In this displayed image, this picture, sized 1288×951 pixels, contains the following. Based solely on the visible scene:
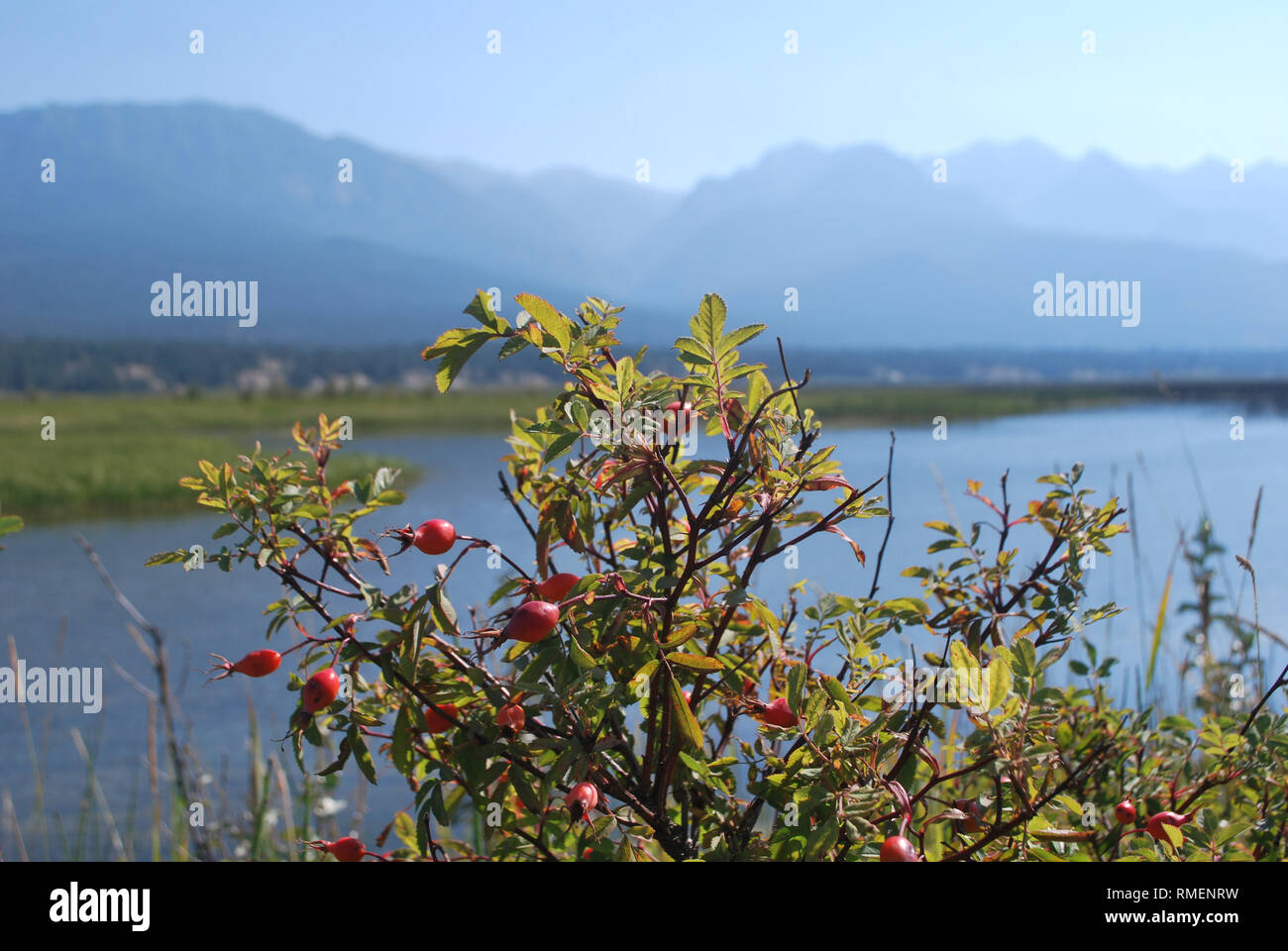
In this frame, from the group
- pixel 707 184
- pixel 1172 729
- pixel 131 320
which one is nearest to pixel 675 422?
pixel 1172 729

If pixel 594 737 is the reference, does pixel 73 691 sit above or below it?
below

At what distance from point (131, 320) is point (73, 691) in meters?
135

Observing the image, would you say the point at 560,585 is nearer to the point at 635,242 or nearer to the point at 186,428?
the point at 186,428

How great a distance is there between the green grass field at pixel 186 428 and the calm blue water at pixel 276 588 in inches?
59.2

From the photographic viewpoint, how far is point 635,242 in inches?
7470

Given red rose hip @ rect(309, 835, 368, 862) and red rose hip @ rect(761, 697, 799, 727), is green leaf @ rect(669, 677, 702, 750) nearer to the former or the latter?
red rose hip @ rect(761, 697, 799, 727)

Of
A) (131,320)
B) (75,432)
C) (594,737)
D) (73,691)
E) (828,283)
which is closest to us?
(594,737)

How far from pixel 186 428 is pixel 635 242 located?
163840 millimetres

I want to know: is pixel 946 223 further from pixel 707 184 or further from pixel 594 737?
pixel 594 737

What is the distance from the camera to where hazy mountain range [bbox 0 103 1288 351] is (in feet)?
438

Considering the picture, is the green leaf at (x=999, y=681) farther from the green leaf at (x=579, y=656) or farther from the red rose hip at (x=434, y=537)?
the red rose hip at (x=434, y=537)

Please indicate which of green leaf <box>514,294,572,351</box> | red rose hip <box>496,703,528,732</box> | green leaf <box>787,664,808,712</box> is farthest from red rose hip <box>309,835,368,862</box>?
green leaf <box>514,294,572,351</box>

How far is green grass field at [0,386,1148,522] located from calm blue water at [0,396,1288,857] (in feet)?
4.93

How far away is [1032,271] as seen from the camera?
144750 millimetres
